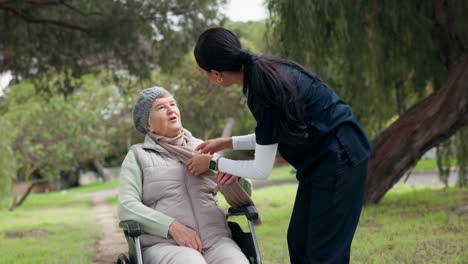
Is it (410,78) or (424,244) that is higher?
(410,78)

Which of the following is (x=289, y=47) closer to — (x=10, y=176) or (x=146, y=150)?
(x=146, y=150)

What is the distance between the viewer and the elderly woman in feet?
8.41

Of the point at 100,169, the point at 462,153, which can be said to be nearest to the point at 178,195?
the point at 462,153

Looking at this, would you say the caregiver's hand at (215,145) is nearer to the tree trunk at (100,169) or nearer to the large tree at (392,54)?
the large tree at (392,54)

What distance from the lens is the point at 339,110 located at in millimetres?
2217

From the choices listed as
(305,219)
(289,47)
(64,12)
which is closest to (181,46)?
(64,12)

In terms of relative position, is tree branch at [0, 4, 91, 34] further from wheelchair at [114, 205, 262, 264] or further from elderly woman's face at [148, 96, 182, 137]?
wheelchair at [114, 205, 262, 264]

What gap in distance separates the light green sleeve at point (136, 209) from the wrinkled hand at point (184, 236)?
1.2 inches

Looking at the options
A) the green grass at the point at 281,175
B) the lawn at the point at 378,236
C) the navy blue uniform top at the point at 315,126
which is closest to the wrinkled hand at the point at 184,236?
the navy blue uniform top at the point at 315,126

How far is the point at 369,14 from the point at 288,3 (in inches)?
58.9

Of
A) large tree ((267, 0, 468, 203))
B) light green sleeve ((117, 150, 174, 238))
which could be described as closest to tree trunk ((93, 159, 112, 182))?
large tree ((267, 0, 468, 203))

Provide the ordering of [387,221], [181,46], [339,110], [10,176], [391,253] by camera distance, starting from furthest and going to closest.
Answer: [10,176] < [181,46] < [387,221] < [391,253] < [339,110]

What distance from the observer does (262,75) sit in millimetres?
2084

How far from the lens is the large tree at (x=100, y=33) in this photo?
799 cm
